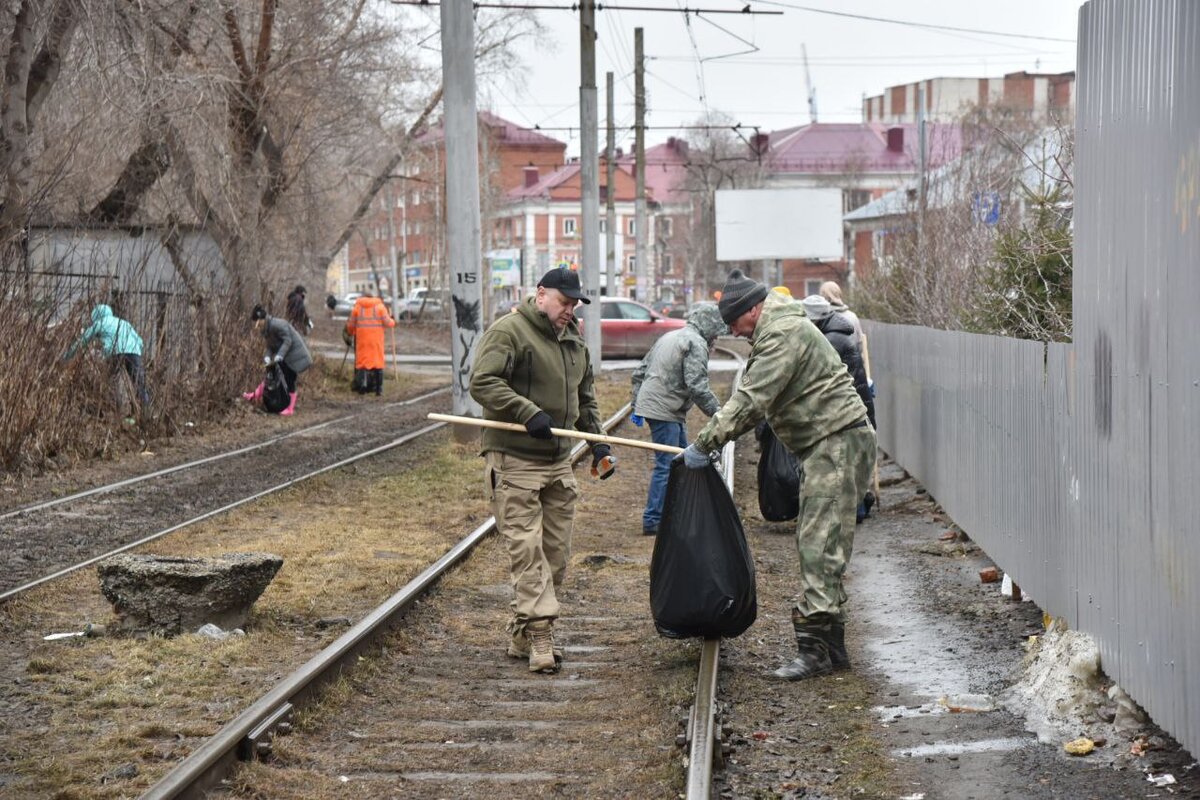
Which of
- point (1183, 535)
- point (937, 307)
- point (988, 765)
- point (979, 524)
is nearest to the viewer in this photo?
point (1183, 535)

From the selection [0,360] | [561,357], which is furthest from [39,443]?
[561,357]

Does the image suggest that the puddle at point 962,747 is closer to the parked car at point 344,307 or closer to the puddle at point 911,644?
the puddle at point 911,644

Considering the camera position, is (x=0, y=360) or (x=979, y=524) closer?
(x=979, y=524)

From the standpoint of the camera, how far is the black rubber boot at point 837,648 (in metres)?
7.47

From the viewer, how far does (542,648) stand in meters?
7.49

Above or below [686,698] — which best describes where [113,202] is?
above

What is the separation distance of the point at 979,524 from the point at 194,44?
1464 centimetres

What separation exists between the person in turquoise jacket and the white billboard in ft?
95.9

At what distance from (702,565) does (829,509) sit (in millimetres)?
640

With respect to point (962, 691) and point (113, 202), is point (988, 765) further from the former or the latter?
point (113, 202)

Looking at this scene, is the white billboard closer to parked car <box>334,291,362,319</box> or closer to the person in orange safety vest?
the person in orange safety vest

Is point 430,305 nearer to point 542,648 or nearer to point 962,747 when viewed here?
point 542,648

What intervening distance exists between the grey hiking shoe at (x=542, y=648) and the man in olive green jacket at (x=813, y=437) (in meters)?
1.06

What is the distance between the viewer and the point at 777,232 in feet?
151
